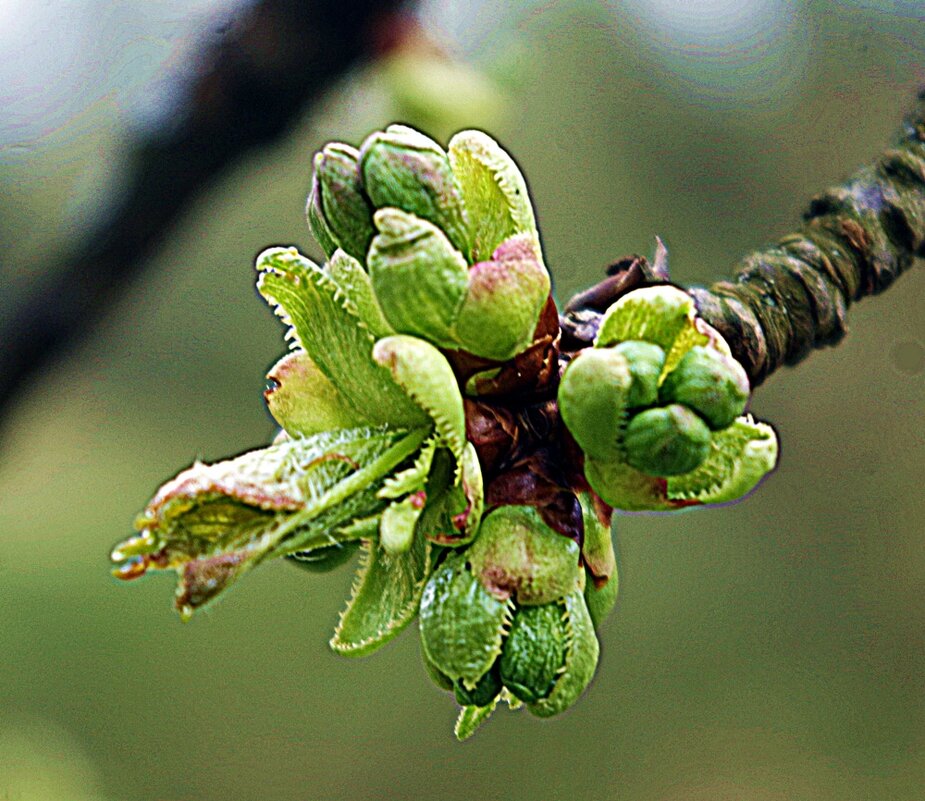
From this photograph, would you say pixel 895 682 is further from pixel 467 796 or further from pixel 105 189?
pixel 105 189

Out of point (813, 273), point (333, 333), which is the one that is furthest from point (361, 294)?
point (813, 273)

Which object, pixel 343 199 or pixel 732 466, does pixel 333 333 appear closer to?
pixel 343 199

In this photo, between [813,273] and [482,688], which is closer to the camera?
[482,688]

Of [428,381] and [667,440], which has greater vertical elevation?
[428,381]

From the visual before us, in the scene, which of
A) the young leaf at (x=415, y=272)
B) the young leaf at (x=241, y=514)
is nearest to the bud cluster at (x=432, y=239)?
the young leaf at (x=415, y=272)

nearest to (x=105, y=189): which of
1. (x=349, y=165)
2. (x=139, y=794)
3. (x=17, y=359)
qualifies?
(x=17, y=359)

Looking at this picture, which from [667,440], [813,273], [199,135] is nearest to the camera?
[667,440]

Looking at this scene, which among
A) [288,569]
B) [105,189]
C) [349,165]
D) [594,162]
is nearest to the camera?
[349,165]
